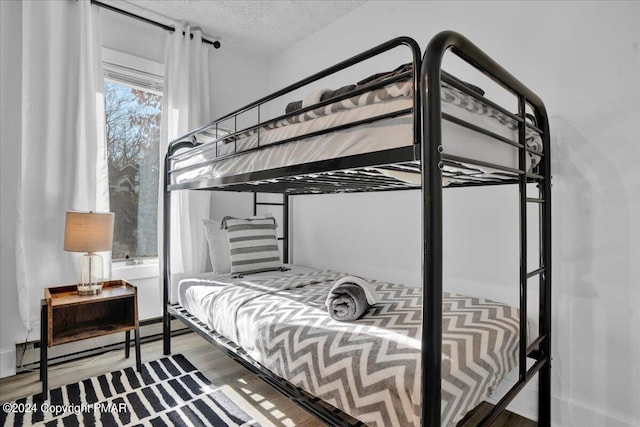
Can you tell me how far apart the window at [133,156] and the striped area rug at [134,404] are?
3.52ft

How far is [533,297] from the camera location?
1.81 m

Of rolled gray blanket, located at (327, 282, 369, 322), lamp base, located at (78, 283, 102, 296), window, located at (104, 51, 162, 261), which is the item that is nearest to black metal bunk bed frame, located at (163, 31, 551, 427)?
rolled gray blanket, located at (327, 282, 369, 322)

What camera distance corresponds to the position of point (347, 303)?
58.3 inches

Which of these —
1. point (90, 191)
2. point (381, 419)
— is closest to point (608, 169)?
point (381, 419)

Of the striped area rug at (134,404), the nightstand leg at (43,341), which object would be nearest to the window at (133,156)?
the nightstand leg at (43,341)

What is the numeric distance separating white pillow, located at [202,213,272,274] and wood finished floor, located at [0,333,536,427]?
24.2 inches

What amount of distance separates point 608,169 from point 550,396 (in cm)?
111

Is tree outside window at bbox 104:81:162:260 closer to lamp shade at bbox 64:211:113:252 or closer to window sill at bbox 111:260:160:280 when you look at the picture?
window sill at bbox 111:260:160:280

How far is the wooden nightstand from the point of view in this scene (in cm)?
198

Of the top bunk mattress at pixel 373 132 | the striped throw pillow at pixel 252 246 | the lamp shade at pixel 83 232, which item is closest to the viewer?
the top bunk mattress at pixel 373 132

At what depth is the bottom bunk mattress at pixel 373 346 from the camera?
3.41 ft

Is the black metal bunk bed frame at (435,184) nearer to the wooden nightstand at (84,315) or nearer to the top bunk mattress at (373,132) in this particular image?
the top bunk mattress at (373,132)

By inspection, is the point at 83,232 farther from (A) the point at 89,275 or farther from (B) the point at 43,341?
(B) the point at 43,341

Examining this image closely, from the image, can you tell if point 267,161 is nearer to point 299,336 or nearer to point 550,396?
point 299,336
